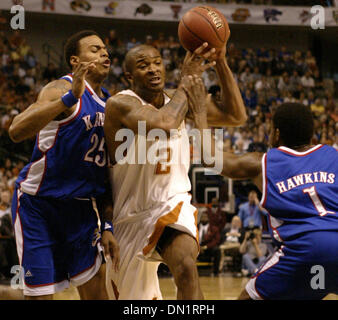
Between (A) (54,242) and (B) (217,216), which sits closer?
(A) (54,242)

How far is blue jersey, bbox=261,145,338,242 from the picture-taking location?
2865mm

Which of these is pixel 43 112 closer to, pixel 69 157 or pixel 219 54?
pixel 69 157

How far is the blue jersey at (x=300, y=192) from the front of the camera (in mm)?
2865

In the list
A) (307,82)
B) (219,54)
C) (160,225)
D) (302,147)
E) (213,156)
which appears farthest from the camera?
(307,82)

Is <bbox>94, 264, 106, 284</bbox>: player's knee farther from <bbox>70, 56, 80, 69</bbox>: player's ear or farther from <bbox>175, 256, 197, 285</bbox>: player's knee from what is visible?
<bbox>70, 56, 80, 69</bbox>: player's ear

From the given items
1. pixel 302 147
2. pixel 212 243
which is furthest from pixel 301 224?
pixel 212 243

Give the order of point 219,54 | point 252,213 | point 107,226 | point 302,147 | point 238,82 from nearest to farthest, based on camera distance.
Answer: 1. point 302,147
2. point 107,226
3. point 219,54
4. point 252,213
5. point 238,82

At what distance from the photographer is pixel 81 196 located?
139 inches

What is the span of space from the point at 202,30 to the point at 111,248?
5.13 ft

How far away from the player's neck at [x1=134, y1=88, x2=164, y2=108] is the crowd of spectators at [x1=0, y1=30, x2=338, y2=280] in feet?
20.4

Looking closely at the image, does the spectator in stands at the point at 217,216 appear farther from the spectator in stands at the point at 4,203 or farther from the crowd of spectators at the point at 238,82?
the spectator in stands at the point at 4,203

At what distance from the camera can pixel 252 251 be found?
29.4ft

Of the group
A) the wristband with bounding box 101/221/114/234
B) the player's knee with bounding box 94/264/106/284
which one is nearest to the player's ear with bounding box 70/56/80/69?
the wristband with bounding box 101/221/114/234

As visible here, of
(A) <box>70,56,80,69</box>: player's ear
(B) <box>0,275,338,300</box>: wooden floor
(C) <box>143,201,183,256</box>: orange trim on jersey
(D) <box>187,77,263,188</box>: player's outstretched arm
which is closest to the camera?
(D) <box>187,77,263,188</box>: player's outstretched arm
